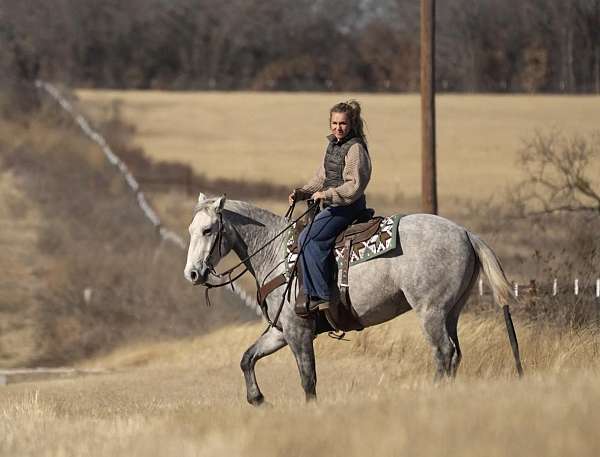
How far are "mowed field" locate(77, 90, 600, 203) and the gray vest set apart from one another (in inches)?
990

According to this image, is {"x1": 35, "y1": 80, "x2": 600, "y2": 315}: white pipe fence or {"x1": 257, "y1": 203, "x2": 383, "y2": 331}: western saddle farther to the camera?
{"x1": 35, "y1": 80, "x2": 600, "y2": 315}: white pipe fence

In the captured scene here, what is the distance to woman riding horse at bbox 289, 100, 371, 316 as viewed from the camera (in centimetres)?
1213

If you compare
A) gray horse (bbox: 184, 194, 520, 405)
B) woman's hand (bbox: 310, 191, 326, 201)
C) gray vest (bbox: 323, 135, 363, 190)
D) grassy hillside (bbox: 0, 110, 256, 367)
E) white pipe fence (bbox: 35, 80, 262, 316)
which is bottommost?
grassy hillside (bbox: 0, 110, 256, 367)

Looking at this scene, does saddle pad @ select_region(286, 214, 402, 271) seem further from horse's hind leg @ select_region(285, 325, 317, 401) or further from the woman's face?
the woman's face

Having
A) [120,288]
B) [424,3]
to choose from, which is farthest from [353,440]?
[120,288]

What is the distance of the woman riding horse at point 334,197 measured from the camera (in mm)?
12133

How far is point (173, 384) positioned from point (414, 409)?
10.1 metres

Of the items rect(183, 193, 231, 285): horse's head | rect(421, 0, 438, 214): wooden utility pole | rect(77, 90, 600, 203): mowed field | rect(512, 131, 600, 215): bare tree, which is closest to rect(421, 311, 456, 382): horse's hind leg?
rect(183, 193, 231, 285): horse's head

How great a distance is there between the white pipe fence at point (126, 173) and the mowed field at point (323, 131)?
213 centimetres

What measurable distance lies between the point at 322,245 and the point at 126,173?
120ft

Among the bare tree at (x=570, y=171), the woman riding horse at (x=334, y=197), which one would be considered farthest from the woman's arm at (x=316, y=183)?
the bare tree at (x=570, y=171)

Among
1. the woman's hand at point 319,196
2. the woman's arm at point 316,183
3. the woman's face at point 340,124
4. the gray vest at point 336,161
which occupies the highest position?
the woman's face at point 340,124

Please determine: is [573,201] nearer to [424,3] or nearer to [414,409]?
[424,3]

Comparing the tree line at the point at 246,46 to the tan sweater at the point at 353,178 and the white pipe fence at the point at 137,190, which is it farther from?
the tan sweater at the point at 353,178
